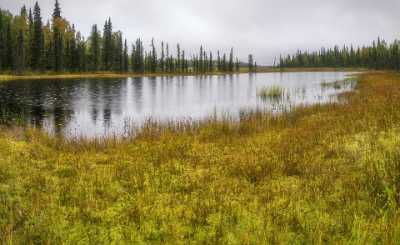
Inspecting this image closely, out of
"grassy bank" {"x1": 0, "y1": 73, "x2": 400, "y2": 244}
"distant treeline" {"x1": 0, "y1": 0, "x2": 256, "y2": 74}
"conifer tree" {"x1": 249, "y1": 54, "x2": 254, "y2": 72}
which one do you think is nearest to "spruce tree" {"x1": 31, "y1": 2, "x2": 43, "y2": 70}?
"distant treeline" {"x1": 0, "y1": 0, "x2": 256, "y2": 74}

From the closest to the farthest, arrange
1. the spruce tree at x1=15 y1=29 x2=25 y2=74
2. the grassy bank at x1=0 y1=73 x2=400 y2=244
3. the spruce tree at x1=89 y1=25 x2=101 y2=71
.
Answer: the grassy bank at x1=0 y1=73 x2=400 y2=244 → the spruce tree at x1=15 y1=29 x2=25 y2=74 → the spruce tree at x1=89 y1=25 x2=101 y2=71

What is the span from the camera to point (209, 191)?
7.18 m

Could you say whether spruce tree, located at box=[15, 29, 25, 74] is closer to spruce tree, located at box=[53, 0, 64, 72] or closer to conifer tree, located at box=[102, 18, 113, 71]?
spruce tree, located at box=[53, 0, 64, 72]

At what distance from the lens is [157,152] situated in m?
10.5

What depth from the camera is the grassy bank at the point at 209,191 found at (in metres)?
5.27

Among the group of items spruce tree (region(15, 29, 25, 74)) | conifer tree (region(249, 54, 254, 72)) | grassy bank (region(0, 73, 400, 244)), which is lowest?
grassy bank (region(0, 73, 400, 244))

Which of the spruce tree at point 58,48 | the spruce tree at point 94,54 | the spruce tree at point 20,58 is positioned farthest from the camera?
the spruce tree at point 94,54

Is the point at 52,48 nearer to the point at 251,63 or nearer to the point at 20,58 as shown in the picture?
the point at 20,58

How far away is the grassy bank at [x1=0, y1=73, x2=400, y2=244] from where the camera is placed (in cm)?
527

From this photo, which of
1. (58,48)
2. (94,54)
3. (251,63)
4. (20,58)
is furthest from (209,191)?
(251,63)

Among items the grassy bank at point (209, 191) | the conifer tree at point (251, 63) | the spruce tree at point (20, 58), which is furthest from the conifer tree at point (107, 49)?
the grassy bank at point (209, 191)

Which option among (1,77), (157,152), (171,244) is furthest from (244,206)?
(1,77)

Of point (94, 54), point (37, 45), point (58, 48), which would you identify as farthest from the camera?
point (94, 54)

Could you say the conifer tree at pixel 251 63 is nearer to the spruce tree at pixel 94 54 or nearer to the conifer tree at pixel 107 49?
the conifer tree at pixel 107 49
